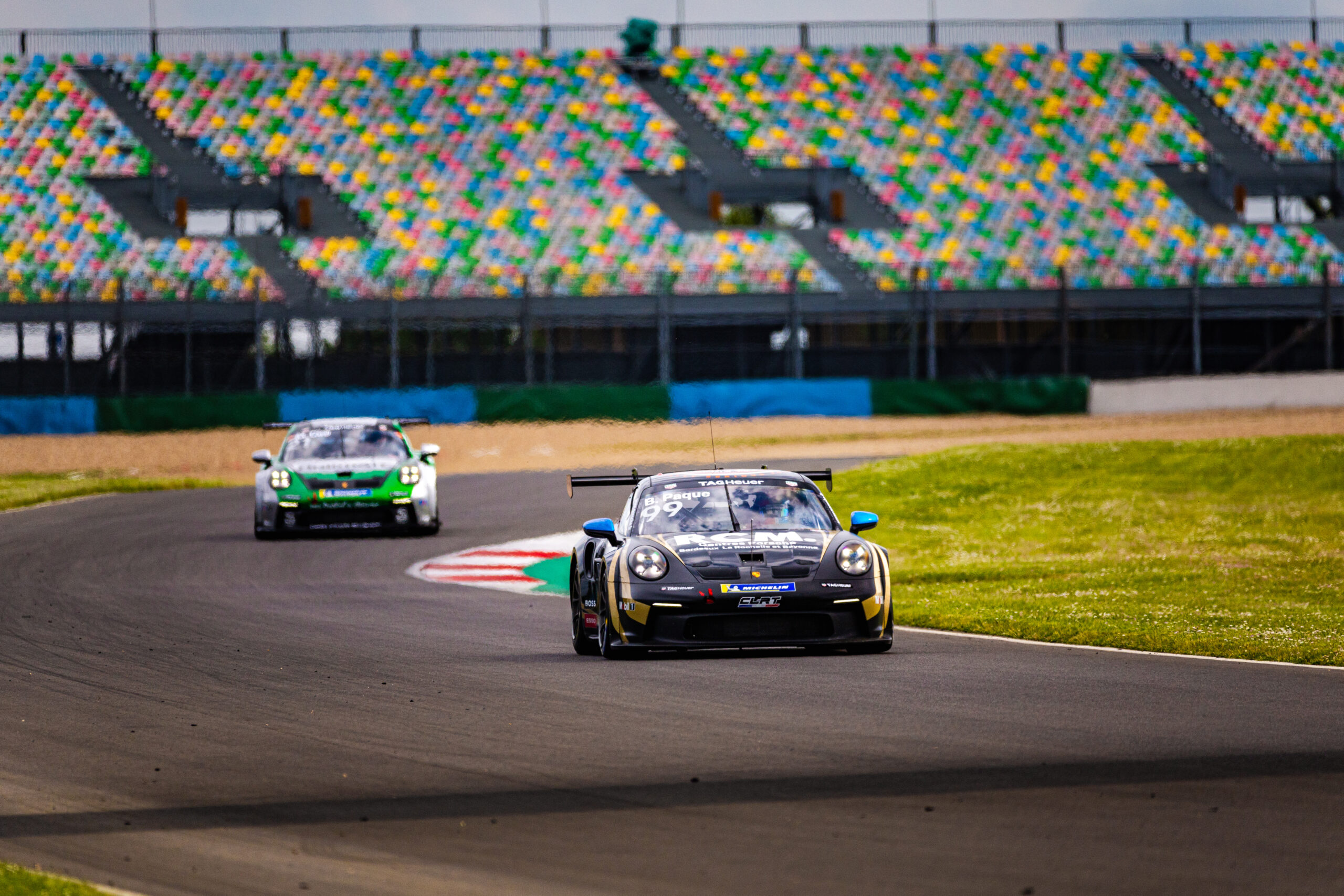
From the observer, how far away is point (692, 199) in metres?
43.4

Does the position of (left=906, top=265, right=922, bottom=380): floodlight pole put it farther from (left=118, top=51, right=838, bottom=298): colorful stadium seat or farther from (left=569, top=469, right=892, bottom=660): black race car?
(left=569, top=469, right=892, bottom=660): black race car

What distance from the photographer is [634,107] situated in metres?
45.9

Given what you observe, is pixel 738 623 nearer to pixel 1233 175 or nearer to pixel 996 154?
pixel 996 154

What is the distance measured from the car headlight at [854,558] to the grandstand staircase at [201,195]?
3191cm

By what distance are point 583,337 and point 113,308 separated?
31.2 feet

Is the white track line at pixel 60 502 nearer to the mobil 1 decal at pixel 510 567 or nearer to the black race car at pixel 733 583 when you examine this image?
the mobil 1 decal at pixel 510 567

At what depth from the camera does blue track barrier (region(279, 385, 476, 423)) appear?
35.6 metres

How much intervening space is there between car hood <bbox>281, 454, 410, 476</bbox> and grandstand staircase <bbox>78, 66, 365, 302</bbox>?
824 inches

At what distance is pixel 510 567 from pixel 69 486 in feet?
42.6

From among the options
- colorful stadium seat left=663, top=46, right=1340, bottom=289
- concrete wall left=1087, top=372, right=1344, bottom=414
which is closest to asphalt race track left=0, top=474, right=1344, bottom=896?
concrete wall left=1087, top=372, right=1344, bottom=414

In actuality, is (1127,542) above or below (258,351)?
below

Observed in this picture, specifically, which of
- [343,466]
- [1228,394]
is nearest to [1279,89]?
[1228,394]

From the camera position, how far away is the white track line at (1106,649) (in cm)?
1043

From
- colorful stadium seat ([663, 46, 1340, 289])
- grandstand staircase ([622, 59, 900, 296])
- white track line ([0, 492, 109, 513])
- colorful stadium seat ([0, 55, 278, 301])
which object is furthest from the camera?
grandstand staircase ([622, 59, 900, 296])
